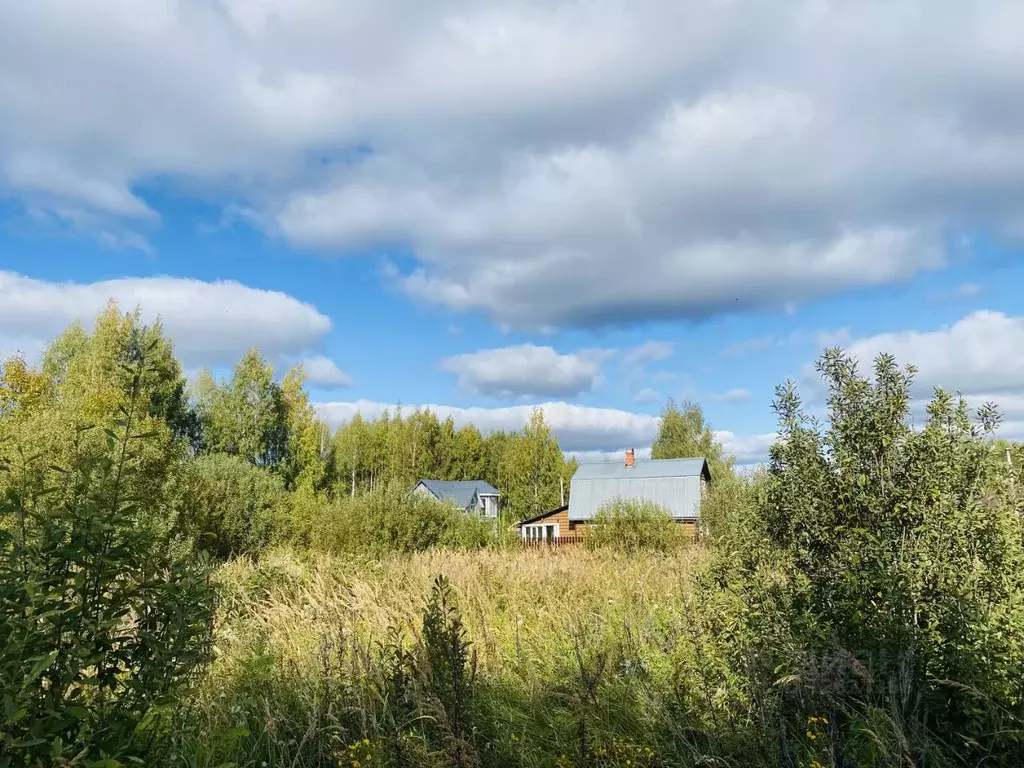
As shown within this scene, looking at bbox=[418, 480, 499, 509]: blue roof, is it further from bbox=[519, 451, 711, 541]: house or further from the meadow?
the meadow

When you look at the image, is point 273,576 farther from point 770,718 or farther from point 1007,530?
point 1007,530

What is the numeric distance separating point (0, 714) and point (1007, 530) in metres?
4.79

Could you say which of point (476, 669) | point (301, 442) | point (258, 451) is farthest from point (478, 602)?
point (301, 442)

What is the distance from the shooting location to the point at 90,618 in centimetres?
235

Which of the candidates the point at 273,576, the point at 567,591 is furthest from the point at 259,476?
the point at 567,591

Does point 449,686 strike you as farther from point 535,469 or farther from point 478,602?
point 535,469

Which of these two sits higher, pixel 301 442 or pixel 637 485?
pixel 301 442

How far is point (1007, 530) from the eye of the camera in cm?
416

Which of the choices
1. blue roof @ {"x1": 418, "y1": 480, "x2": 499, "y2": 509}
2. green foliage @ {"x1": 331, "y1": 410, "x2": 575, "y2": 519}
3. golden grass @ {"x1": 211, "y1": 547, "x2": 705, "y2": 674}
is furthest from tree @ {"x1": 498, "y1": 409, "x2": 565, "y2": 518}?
golden grass @ {"x1": 211, "y1": 547, "x2": 705, "y2": 674}

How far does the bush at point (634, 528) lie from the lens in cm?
2030

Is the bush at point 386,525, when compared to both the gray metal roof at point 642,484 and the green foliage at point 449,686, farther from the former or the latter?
the gray metal roof at point 642,484

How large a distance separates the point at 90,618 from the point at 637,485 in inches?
1457

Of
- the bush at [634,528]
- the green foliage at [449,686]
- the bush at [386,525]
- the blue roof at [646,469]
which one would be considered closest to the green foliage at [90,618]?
the green foliage at [449,686]

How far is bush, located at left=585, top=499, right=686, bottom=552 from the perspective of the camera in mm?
20297
